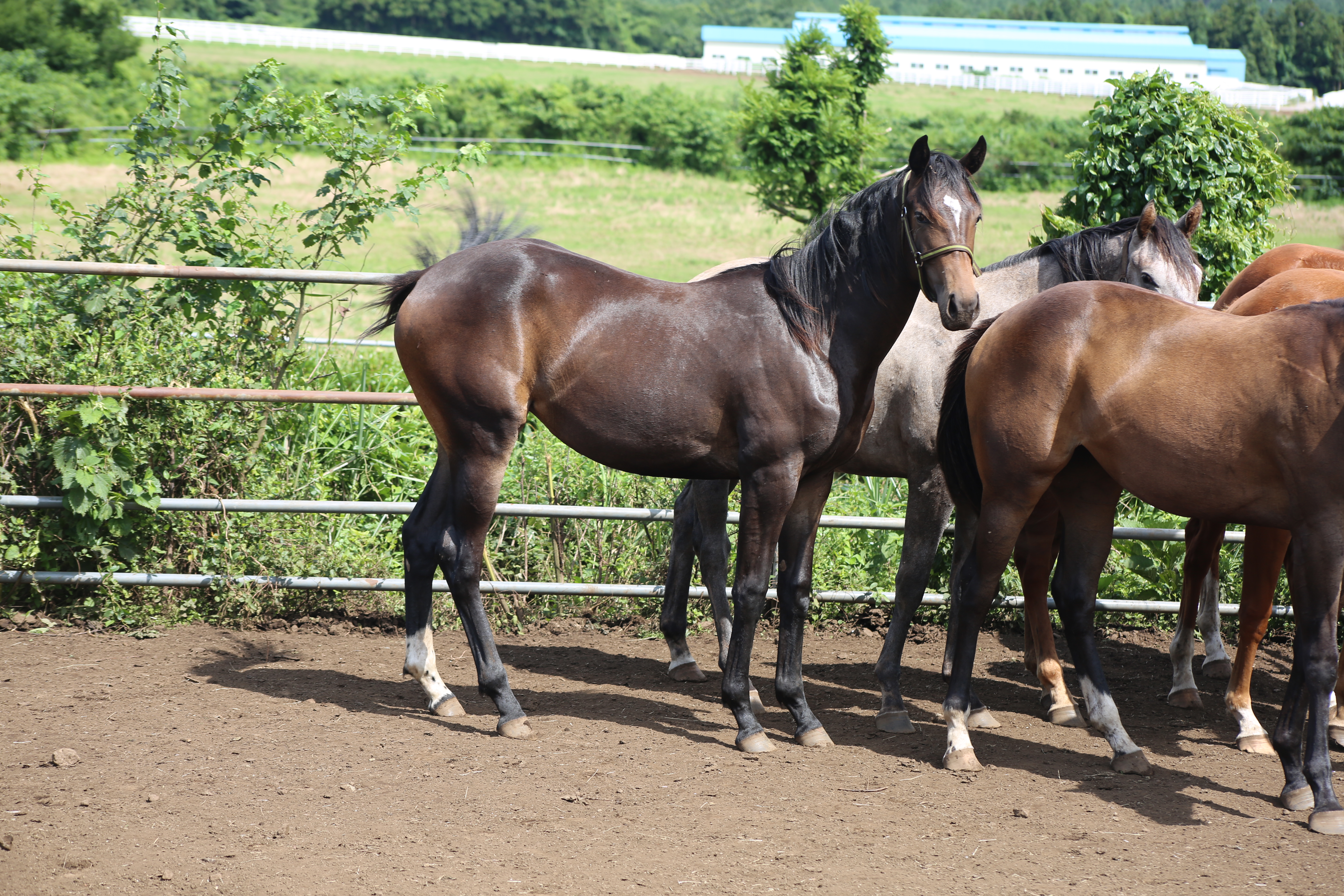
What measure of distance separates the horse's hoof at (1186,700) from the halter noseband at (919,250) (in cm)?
215

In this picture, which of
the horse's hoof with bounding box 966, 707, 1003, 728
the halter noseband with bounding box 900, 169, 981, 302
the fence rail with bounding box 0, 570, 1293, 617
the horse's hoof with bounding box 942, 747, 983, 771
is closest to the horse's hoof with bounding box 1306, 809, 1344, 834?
the horse's hoof with bounding box 942, 747, 983, 771

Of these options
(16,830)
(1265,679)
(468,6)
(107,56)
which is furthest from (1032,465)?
(468,6)

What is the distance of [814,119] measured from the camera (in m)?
16.7

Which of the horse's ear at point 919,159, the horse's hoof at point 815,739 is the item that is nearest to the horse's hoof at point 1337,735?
the horse's hoof at point 815,739

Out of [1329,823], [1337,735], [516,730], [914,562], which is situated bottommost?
[516,730]

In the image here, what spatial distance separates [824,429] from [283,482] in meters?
3.03

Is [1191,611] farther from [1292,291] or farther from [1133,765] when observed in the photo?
[1292,291]

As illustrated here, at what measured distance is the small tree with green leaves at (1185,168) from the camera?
19.3 ft

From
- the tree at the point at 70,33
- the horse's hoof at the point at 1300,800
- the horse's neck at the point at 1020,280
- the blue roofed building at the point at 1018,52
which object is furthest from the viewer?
the blue roofed building at the point at 1018,52

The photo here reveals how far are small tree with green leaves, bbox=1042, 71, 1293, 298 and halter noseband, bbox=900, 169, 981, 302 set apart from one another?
8.84ft

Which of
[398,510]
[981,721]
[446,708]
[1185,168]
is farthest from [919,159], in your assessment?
[1185,168]

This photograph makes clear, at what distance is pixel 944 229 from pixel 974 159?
0.38 meters

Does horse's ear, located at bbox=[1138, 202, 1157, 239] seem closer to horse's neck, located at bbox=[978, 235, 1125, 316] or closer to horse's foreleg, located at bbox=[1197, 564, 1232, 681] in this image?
horse's neck, located at bbox=[978, 235, 1125, 316]

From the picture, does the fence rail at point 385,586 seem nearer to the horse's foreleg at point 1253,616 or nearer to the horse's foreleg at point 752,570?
the horse's foreleg at point 1253,616
